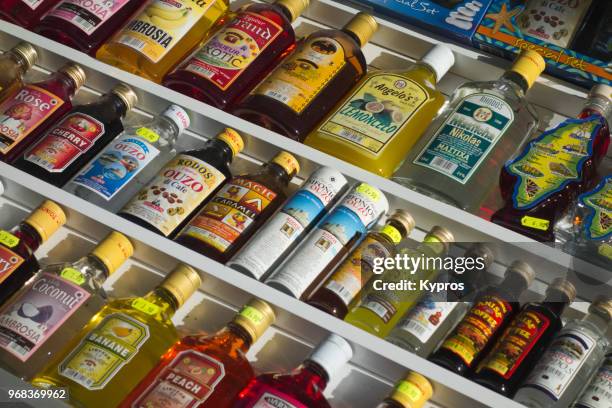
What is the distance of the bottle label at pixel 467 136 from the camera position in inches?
62.4

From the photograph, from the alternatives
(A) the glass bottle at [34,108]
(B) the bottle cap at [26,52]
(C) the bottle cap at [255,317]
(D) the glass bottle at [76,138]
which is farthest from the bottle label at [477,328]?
(B) the bottle cap at [26,52]

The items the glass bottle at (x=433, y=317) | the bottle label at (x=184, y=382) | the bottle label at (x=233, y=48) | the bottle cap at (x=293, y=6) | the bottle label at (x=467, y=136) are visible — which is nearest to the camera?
the bottle label at (x=184, y=382)

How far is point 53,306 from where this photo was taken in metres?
1.48

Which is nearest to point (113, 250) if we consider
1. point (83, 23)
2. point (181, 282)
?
point (181, 282)

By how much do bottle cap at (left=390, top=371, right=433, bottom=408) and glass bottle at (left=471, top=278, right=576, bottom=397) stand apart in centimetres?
8

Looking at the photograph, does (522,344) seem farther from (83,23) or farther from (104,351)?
(83,23)

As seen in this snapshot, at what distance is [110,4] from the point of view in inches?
70.4

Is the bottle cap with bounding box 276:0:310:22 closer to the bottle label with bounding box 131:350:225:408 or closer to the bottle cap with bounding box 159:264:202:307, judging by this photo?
the bottle cap with bounding box 159:264:202:307

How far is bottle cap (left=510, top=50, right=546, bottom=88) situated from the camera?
5.48 ft

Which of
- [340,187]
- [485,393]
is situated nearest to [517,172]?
[340,187]

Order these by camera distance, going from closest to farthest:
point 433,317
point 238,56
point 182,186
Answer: point 433,317 → point 182,186 → point 238,56

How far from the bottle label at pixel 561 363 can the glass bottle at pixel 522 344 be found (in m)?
0.02

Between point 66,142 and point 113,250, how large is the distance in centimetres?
24

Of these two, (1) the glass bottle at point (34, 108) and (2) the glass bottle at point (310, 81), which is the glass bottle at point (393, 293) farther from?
(1) the glass bottle at point (34, 108)
